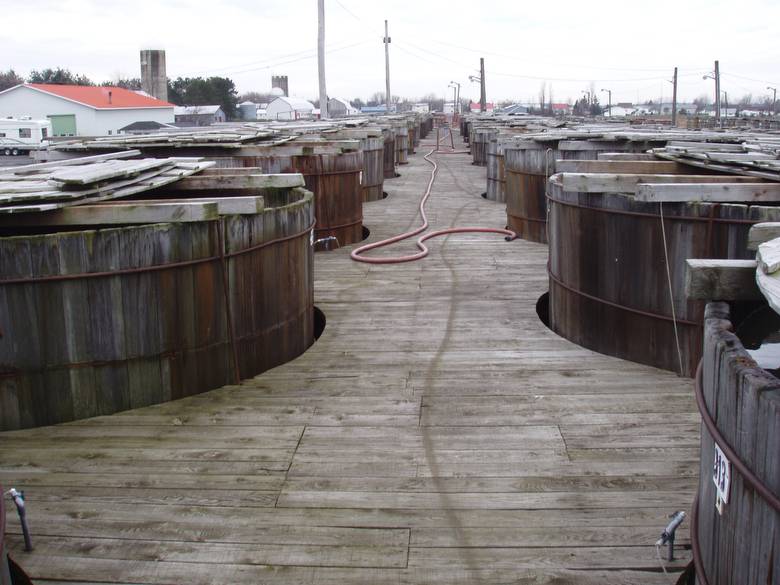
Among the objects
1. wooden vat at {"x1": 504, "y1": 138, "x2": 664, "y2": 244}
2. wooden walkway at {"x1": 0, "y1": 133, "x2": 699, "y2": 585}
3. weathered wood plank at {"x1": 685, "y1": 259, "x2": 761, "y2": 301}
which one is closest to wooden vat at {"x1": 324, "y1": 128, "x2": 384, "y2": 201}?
wooden vat at {"x1": 504, "y1": 138, "x2": 664, "y2": 244}

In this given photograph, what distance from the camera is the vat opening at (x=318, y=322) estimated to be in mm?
11027

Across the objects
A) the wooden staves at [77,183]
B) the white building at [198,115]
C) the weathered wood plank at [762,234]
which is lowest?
the weathered wood plank at [762,234]

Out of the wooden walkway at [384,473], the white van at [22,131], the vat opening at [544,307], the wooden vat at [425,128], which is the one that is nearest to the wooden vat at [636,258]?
the wooden walkway at [384,473]

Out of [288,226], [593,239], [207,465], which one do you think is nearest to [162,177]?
[288,226]

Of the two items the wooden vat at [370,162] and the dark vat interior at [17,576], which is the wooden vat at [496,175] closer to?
the wooden vat at [370,162]

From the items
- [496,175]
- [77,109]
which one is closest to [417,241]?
[496,175]

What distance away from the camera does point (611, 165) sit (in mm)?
10758

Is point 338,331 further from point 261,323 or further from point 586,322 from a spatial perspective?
point 586,322

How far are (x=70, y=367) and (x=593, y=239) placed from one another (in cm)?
566

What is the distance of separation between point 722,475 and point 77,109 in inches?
2917

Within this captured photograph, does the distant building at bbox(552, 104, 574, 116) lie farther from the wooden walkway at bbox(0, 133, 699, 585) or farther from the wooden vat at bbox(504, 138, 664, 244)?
the wooden walkway at bbox(0, 133, 699, 585)

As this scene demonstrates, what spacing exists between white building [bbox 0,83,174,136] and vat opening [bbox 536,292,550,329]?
209ft

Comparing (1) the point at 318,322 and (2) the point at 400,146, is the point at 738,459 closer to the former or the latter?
(1) the point at 318,322

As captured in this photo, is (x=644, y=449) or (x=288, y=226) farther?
(x=288, y=226)
